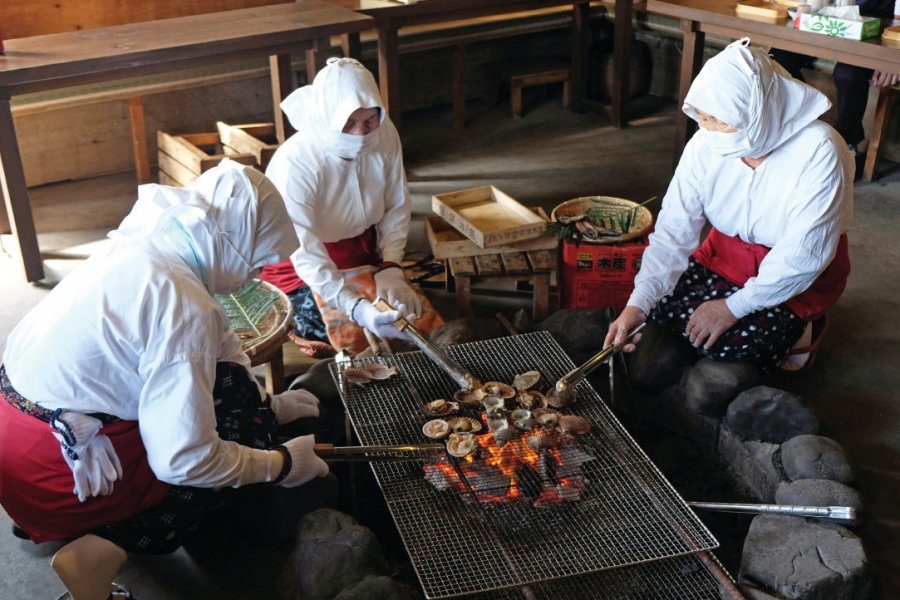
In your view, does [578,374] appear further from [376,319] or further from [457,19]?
[457,19]

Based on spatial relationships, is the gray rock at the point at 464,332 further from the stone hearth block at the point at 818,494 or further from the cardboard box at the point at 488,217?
the stone hearth block at the point at 818,494

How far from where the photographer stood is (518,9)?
7.07 metres

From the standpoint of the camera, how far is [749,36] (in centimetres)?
562

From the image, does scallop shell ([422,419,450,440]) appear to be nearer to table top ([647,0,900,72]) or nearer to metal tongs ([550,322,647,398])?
metal tongs ([550,322,647,398])

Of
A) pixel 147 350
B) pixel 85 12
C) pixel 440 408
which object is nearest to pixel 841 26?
pixel 440 408

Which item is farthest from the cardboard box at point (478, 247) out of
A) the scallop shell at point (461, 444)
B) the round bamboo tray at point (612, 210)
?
the scallop shell at point (461, 444)

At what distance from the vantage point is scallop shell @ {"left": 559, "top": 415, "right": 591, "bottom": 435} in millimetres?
3170

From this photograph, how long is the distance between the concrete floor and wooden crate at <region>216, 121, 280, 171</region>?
85cm

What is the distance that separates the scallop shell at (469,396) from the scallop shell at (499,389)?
23 millimetres

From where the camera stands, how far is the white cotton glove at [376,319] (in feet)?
→ 12.2

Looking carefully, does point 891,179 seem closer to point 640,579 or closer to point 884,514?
point 884,514

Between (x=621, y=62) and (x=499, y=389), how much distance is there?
4714 mm

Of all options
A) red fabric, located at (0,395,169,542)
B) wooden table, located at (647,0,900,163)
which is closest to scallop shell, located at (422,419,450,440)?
red fabric, located at (0,395,169,542)

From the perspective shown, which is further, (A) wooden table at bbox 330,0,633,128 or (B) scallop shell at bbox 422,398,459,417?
(A) wooden table at bbox 330,0,633,128
